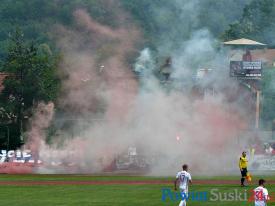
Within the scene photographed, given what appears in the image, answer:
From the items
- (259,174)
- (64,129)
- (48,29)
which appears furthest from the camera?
(48,29)

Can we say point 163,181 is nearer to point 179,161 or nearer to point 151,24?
point 179,161

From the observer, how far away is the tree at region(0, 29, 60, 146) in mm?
79938

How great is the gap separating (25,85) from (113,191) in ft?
111

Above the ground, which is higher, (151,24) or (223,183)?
(151,24)

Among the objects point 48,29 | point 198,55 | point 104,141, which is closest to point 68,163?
point 104,141

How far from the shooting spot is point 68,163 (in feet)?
238

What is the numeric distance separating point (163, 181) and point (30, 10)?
70246mm

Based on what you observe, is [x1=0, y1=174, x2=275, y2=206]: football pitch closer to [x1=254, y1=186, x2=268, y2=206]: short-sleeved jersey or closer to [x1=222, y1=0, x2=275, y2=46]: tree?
[x1=254, y1=186, x2=268, y2=206]: short-sleeved jersey

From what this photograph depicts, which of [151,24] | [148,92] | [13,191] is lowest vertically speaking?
[13,191]

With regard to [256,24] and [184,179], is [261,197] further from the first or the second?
[256,24]

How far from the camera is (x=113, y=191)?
48.9 meters

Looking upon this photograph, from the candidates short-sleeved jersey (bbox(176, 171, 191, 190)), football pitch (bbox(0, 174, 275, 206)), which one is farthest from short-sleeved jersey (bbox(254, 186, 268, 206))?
football pitch (bbox(0, 174, 275, 206))

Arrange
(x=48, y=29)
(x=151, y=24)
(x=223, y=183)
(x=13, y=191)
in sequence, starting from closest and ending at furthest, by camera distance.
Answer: (x=13, y=191) < (x=223, y=183) < (x=151, y=24) < (x=48, y=29)

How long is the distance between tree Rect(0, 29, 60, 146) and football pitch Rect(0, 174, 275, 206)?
18536 mm
